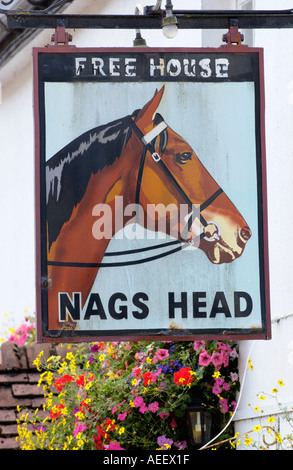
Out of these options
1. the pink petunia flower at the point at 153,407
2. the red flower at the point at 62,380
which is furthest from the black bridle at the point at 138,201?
the red flower at the point at 62,380

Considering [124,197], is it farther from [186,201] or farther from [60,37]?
[60,37]

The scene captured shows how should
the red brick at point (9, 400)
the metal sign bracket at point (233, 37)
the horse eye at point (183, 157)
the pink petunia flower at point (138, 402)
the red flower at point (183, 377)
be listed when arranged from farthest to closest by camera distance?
1. the red brick at point (9, 400)
2. the pink petunia flower at point (138, 402)
3. the red flower at point (183, 377)
4. the metal sign bracket at point (233, 37)
5. the horse eye at point (183, 157)

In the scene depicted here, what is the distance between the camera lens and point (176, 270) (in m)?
4.47

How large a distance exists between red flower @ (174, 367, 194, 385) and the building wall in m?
0.35

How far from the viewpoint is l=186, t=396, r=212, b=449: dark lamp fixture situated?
5832 mm

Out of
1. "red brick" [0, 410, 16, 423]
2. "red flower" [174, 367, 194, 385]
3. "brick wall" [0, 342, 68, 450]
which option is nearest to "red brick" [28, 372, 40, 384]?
"brick wall" [0, 342, 68, 450]

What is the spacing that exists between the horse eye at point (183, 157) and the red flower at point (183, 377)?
165 cm

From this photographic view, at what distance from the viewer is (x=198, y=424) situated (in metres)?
5.85

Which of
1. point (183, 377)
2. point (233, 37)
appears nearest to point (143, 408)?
point (183, 377)

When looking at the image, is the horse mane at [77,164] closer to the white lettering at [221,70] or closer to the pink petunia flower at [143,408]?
the white lettering at [221,70]

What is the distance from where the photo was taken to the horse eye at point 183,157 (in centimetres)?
454

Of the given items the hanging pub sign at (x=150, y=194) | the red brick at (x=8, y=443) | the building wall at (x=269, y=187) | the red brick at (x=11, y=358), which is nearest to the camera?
the hanging pub sign at (x=150, y=194)

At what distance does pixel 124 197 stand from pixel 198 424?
191cm
